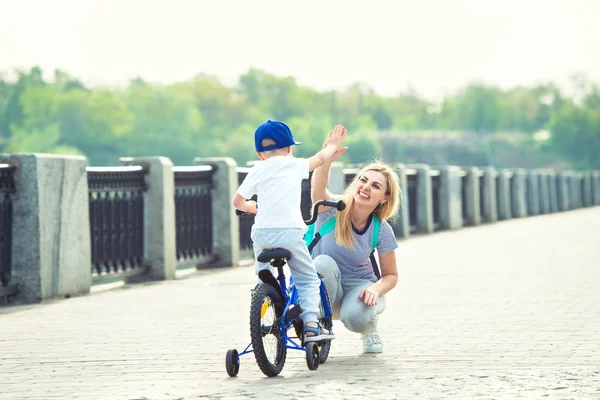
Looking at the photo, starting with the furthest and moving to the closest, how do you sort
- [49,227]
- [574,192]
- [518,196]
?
[574,192]
[518,196]
[49,227]

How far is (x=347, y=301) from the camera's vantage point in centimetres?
676

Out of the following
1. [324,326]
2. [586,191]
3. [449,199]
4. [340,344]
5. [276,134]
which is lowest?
[340,344]

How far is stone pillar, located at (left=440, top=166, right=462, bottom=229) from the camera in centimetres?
2622

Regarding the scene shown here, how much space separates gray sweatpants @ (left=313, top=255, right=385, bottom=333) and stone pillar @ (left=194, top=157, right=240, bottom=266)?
8325mm

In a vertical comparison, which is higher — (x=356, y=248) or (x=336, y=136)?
(x=336, y=136)

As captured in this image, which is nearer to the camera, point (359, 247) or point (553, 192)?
point (359, 247)

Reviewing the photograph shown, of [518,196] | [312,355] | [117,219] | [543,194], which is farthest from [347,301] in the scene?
[543,194]

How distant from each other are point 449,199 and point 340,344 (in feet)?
62.5

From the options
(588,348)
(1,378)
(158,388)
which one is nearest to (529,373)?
(588,348)

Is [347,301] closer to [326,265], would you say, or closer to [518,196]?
[326,265]

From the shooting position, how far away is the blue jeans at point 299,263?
5.94m

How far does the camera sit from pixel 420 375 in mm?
6031

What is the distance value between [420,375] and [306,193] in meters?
12.4

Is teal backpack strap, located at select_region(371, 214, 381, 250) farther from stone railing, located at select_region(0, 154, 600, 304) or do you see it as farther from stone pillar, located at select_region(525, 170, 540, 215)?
stone pillar, located at select_region(525, 170, 540, 215)
